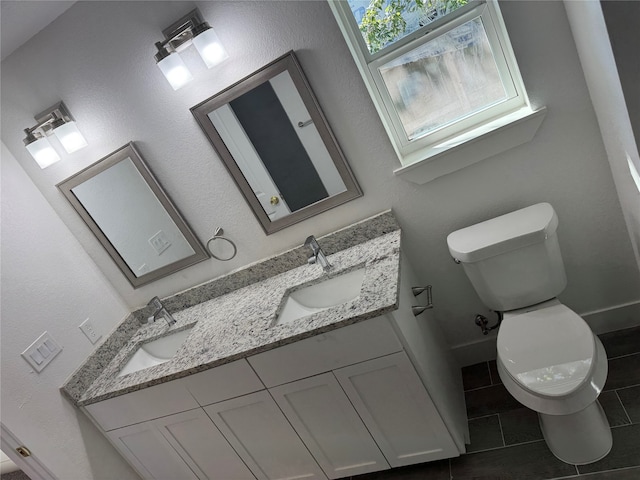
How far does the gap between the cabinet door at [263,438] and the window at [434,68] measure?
1.17 meters

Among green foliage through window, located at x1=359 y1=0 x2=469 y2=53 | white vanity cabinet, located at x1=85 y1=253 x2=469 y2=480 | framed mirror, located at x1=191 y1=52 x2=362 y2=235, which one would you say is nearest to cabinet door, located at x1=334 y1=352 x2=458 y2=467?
white vanity cabinet, located at x1=85 y1=253 x2=469 y2=480

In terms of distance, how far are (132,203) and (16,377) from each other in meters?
0.87

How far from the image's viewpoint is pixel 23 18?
1.79 metres

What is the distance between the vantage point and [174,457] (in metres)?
2.01

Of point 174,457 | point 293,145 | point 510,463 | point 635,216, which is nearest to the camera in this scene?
point 635,216

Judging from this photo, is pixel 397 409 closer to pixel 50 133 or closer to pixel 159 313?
pixel 159 313

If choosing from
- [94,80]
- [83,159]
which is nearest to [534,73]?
[94,80]

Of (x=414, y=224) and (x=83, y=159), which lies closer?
(x=414, y=224)

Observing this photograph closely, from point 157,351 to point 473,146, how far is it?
1.74 m

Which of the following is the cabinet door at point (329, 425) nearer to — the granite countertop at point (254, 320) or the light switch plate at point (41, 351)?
the granite countertop at point (254, 320)

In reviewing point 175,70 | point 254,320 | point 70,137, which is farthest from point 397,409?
point 70,137

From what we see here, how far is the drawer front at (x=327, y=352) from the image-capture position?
1.55 meters

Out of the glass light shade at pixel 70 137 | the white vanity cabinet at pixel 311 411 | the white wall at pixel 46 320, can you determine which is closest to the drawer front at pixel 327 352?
the white vanity cabinet at pixel 311 411

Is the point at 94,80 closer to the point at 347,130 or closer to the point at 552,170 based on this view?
the point at 347,130
